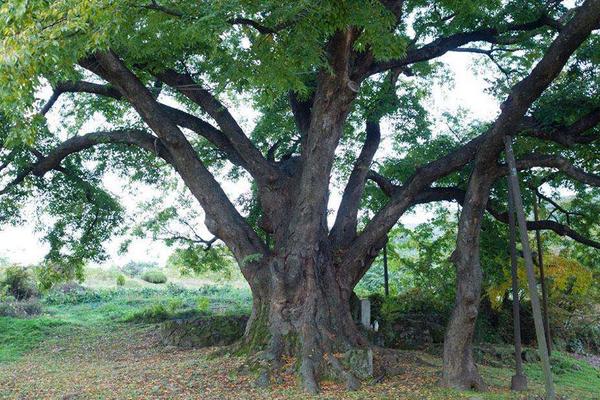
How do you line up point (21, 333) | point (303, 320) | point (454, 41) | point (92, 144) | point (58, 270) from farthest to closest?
point (21, 333) < point (58, 270) < point (92, 144) < point (454, 41) < point (303, 320)

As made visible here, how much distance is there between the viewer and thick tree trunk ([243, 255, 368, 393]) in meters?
7.57

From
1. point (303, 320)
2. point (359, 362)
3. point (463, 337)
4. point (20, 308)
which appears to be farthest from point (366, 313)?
point (20, 308)

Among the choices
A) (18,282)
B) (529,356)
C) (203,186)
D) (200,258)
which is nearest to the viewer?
(203,186)

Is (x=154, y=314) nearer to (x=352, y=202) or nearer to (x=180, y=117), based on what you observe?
(x=180, y=117)

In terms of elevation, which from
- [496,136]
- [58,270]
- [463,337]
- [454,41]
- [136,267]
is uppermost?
[454,41]

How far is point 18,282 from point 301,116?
13192 mm

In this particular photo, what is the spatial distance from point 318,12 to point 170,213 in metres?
8.53

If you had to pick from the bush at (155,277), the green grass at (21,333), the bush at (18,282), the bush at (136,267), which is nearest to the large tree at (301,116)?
the green grass at (21,333)

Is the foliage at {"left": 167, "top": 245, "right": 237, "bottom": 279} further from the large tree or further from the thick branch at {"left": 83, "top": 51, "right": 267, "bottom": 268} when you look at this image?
the thick branch at {"left": 83, "top": 51, "right": 267, "bottom": 268}

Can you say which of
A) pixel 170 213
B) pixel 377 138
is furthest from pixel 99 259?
pixel 377 138

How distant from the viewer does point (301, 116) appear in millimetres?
10297

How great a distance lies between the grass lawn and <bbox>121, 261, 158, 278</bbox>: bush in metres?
13.3

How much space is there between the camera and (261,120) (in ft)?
39.5

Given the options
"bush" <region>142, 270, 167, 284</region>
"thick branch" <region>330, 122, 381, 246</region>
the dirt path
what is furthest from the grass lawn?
"bush" <region>142, 270, 167, 284</region>
